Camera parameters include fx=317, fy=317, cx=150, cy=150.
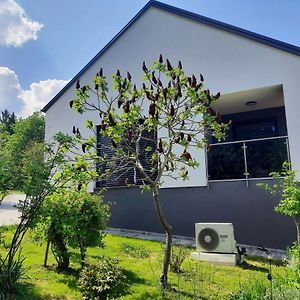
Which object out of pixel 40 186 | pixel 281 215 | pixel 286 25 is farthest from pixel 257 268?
pixel 286 25

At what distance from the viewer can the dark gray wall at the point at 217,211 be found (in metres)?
9.47

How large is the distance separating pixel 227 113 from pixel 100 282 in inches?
404

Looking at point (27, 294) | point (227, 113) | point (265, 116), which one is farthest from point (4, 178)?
point (265, 116)

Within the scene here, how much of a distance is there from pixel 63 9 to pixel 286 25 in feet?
27.2

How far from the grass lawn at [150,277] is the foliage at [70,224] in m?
0.56

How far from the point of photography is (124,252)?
8578 mm

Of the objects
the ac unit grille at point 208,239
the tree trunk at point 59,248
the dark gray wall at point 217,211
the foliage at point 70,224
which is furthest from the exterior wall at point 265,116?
the tree trunk at point 59,248

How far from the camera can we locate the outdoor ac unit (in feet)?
25.9

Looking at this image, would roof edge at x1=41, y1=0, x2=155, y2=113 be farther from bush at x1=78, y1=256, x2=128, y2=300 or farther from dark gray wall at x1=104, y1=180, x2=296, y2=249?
bush at x1=78, y1=256, x2=128, y2=300

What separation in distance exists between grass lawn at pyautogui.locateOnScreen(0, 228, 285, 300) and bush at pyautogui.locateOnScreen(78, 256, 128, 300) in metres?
0.30

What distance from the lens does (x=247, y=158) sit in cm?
1012

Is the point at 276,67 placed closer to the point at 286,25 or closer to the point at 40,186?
the point at 286,25

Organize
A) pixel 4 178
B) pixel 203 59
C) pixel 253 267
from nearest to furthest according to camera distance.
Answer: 1. pixel 4 178
2. pixel 253 267
3. pixel 203 59

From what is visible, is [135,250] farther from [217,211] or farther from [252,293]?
[252,293]
